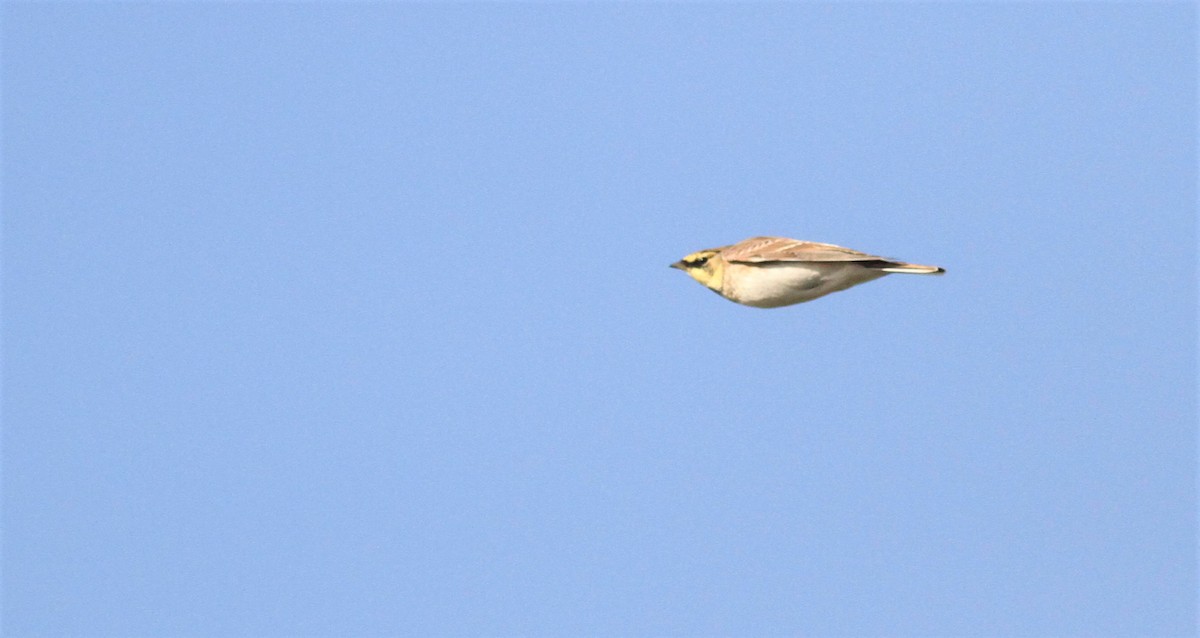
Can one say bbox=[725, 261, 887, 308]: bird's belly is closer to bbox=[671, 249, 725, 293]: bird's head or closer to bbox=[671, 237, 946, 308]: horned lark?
bbox=[671, 237, 946, 308]: horned lark

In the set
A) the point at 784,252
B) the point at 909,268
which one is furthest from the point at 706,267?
the point at 909,268

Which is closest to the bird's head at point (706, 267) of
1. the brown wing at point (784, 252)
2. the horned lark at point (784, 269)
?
the horned lark at point (784, 269)

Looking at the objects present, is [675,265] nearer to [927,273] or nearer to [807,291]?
[807,291]

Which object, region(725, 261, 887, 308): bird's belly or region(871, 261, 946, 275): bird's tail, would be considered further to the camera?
region(725, 261, 887, 308): bird's belly

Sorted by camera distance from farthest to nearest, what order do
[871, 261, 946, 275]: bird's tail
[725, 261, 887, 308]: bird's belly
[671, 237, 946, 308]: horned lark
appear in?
[725, 261, 887, 308]: bird's belly < [671, 237, 946, 308]: horned lark < [871, 261, 946, 275]: bird's tail

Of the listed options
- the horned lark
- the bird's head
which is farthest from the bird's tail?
the bird's head

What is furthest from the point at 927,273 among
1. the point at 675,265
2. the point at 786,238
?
the point at 675,265

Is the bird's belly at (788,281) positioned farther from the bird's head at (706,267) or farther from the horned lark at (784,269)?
the bird's head at (706,267)

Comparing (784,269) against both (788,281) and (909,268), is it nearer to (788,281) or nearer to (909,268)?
(788,281)

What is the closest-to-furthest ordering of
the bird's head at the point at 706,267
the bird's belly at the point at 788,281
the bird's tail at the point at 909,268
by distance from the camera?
the bird's tail at the point at 909,268 < the bird's belly at the point at 788,281 < the bird's head at the point at 706,267
